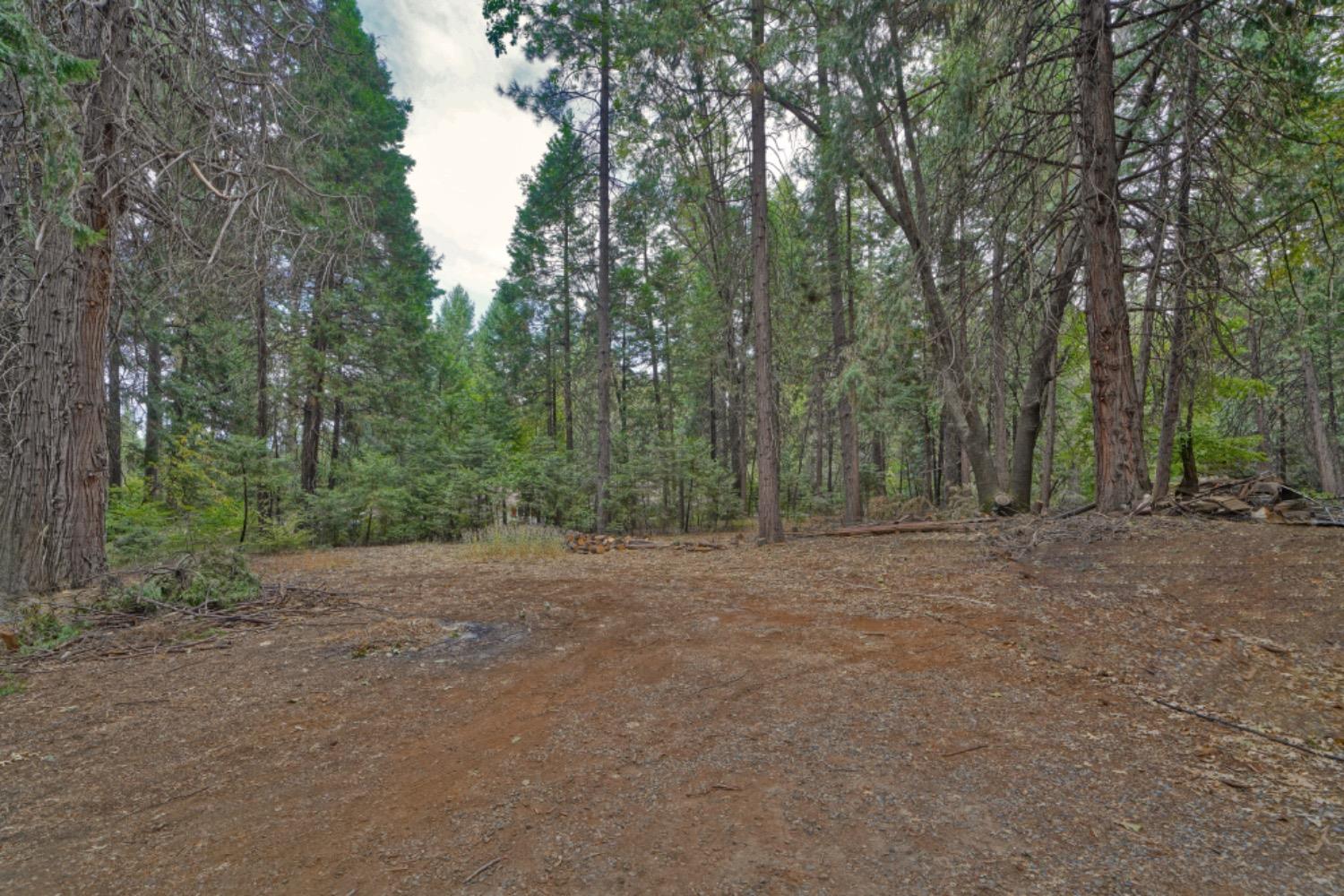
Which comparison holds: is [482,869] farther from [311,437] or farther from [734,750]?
[311,437]

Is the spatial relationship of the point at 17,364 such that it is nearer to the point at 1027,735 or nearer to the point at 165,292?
the point at 165,292

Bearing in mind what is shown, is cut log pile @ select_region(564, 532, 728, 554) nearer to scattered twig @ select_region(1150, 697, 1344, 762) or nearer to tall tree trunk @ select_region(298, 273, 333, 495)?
scattered twig @ select_region(1150, 697, 1344, 762)

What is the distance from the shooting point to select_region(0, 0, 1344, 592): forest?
509 cm

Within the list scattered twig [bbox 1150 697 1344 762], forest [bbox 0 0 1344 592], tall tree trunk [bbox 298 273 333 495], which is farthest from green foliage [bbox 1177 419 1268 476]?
tall tree trunk [bbox 298 273 333 495]

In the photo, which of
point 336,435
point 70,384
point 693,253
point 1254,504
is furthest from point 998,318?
point 336,435

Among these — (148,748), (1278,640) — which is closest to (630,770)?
(148,748)

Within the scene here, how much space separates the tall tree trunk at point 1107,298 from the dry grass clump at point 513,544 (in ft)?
25.6

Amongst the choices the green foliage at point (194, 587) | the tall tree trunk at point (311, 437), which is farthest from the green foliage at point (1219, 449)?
the tall tree trunk at point (311, 437)

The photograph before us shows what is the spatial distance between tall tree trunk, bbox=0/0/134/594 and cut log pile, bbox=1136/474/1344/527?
1058 cm

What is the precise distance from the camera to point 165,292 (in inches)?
251

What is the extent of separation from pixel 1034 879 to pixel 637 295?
21.3 meters

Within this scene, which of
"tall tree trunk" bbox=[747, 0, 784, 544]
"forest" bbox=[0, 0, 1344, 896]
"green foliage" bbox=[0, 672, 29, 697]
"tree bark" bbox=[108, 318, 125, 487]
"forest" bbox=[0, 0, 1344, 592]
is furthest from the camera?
"tree bark" bbox=[108, 318, 125, 487]

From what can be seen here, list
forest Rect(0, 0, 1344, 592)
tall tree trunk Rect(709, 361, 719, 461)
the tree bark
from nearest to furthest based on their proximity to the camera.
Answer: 1. forest Rect(0, 0, 1344, 592)
2. the tree bark
3. tall tree trunk Rect(709, 361, 719, 461)

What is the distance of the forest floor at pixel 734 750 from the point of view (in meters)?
1.69
